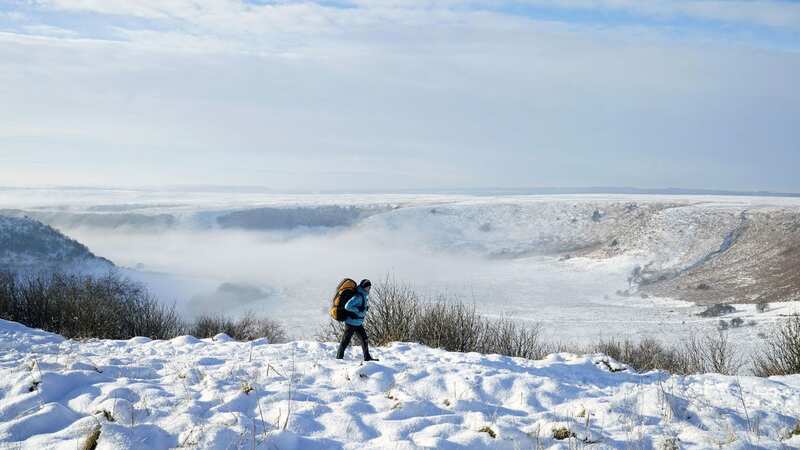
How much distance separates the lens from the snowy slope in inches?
246

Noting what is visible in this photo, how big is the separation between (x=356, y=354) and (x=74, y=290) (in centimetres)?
2025

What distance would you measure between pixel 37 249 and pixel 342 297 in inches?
2597

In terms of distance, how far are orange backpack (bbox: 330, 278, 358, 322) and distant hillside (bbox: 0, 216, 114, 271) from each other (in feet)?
191

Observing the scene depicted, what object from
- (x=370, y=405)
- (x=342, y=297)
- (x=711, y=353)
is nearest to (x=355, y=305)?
(x=342, y=297)

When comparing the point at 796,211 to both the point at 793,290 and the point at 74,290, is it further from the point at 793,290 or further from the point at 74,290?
the point at 74,290

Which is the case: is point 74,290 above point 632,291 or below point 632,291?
above

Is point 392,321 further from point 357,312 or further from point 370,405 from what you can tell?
point 370,405

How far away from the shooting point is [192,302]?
77062 millimetres

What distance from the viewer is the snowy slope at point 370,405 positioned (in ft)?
20.5

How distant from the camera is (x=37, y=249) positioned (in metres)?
63.4

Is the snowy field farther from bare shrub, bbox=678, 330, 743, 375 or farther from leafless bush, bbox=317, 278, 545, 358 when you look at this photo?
leafless bush, bbox=317, 278, 545, 358

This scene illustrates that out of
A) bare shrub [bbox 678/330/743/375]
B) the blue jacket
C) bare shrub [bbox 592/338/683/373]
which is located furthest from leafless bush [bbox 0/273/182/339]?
bare shrub [bbox 678/330/743/375]

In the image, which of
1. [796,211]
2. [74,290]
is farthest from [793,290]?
[74,290]

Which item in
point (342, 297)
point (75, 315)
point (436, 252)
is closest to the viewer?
point (342, 297)
